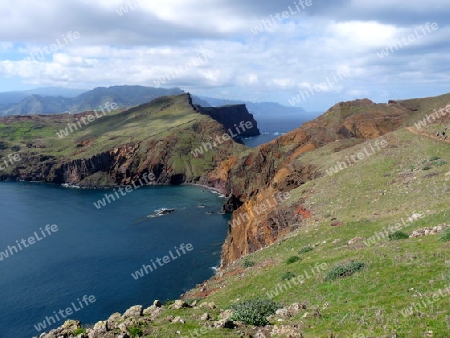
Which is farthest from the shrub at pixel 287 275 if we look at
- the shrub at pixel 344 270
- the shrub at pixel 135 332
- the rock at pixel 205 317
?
the shrub at pixel 135 332

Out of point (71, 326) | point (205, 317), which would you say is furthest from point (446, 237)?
point (71, 326)

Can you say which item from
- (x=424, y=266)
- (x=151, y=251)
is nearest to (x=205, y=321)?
(x=424, y=266)

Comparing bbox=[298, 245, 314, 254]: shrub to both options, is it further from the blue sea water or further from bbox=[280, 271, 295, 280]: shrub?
the blue sea water

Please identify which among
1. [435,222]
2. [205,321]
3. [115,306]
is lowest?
[115,306]

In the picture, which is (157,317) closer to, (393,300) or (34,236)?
(393,300)

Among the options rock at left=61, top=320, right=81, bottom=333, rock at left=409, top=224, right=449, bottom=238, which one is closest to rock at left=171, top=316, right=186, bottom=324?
rock at left=61, top=320, right=81, bottom=333

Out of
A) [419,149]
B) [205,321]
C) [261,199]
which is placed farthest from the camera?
[261,199]

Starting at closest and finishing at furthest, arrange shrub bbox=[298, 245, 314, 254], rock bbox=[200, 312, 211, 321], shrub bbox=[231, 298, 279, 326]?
1. shrub bbox=[231, 298, 279, 326]
2. rock bbox=[200, 312, 211, 321]
3. shrub bbox=[298, 245, 314, 254]

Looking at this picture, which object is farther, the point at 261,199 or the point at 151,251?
the point at 151,251
